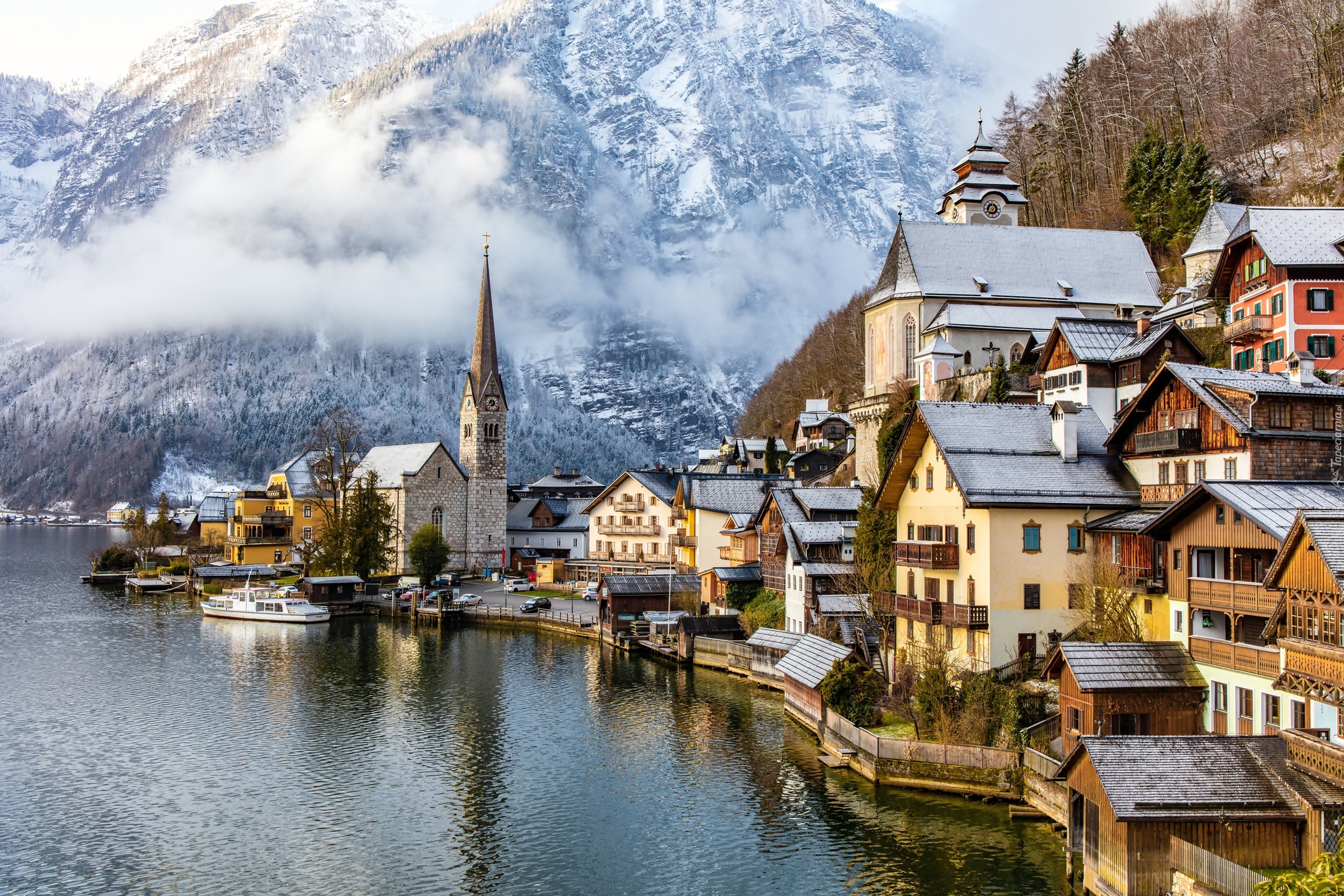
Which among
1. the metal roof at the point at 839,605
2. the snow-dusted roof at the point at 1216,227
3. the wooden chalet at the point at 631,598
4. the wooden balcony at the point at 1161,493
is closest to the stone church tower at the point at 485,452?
the wooden chalet at the point at 631,598

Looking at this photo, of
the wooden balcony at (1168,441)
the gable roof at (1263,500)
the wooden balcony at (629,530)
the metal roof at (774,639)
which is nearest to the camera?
the gable roof at (1263,500)

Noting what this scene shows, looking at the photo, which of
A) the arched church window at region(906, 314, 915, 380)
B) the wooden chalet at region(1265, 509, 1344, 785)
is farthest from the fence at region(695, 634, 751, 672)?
the wooden chalet at region(1265, 509, 1344, 785)

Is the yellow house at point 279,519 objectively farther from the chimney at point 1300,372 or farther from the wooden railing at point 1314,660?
the wooden railing at point 1314,660

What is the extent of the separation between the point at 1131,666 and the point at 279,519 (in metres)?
101

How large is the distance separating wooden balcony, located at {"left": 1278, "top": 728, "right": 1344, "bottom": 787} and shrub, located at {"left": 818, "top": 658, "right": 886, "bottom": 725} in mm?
15727

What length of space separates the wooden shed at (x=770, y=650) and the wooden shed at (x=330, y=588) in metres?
43.1

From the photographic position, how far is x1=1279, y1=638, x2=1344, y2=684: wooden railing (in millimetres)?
22328

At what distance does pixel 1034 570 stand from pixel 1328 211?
25.2 meters

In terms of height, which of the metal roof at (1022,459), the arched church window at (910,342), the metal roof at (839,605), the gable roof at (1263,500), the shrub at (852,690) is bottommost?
the shrub at (852,690)

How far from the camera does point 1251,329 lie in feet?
155

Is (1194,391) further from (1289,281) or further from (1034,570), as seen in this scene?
(1289,281)

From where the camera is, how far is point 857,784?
35.3m

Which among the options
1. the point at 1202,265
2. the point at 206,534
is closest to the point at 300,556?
the point at 206,534

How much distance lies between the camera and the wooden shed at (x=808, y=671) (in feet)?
136
